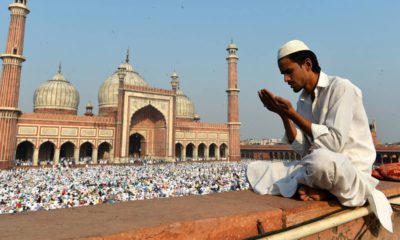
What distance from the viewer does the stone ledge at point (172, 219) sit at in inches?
31.8

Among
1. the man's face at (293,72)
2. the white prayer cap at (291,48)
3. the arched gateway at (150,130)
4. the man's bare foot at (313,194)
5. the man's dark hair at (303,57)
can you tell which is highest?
the arched gateway at (150,130)

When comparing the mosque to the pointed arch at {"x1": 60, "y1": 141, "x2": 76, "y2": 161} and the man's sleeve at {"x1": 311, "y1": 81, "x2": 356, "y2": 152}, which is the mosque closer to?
the pointed arch at {"x1": 60, "y1": 141, "x2": 76, "y2": 161}

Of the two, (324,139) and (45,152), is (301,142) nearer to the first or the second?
(324,139)

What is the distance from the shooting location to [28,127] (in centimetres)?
1820

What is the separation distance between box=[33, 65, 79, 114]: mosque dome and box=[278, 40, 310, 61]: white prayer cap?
84.6 ft

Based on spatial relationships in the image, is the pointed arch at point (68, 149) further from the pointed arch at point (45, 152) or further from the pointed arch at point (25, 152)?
the pointed arch at point (25, 152)

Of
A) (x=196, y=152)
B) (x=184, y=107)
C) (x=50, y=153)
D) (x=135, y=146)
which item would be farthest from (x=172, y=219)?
(x=184, y=107)

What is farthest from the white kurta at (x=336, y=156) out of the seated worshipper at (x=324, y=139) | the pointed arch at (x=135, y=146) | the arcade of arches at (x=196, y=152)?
the pointed arch at (x=135, y=146)

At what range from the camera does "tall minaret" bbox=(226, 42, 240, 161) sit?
2706cm

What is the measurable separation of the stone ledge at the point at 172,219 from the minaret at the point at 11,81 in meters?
19.0

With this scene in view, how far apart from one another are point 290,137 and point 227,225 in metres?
0.79

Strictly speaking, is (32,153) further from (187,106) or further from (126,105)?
(187,106)

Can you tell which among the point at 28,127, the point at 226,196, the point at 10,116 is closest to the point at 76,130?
the point at 28,127

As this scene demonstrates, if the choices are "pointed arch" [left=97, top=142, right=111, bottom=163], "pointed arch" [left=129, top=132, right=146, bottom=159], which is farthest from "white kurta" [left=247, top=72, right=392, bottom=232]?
"pointed arch" [left=129, top=132, right=146, bottom=159]
